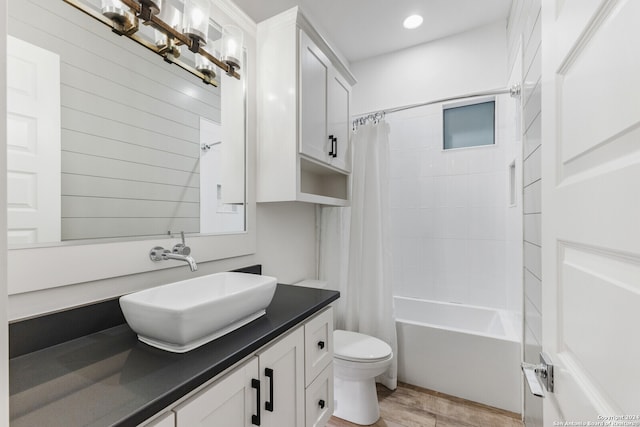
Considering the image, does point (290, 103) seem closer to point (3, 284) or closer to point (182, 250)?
point (182, 250)

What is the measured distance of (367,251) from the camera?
213 cm

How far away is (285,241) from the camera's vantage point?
1.94 meters

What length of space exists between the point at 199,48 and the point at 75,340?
117 centimetres

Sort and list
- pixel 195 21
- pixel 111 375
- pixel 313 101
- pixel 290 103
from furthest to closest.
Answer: pixel 313 101 < pixel 290 103 < pixel 195 21 < pixel 111 375

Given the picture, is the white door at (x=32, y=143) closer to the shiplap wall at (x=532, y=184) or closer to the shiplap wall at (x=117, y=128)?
the shiplap wall at (x=117, y=128)

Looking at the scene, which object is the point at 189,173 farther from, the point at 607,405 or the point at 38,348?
the point at 607,405

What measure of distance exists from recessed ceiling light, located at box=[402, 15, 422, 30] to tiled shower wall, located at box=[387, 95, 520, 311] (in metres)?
0.63

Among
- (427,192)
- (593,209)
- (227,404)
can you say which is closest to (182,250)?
(227,404)

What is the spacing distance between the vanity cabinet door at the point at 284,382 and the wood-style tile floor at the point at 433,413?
0.85 metres

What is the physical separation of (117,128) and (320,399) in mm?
1370

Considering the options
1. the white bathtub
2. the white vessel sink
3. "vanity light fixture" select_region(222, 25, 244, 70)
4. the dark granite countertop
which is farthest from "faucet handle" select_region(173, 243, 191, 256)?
the white bathtub

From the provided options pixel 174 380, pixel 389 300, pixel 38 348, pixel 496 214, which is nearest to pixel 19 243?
pixel 38 348

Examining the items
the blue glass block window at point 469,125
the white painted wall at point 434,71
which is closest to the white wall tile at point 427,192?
the blue glass block window at point 469,125

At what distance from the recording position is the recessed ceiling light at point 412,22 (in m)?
2.11
